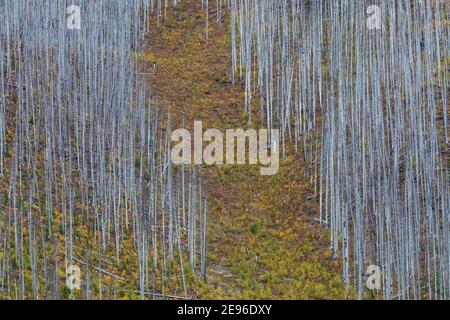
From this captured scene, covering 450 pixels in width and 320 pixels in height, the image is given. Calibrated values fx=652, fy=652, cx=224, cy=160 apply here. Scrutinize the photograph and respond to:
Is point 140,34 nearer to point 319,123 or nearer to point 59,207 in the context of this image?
point 319,123

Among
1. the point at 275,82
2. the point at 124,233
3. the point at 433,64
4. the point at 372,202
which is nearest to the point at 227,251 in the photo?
the point at 124,233

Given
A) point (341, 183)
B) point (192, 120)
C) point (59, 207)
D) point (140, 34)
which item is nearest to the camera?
point (59, 207)

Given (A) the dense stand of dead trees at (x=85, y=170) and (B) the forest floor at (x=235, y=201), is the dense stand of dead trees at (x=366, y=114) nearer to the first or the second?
(B) the forest floor at (x=235, y=201)

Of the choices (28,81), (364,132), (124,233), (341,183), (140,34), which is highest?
(140,34)

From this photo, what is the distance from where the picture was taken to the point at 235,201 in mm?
11711

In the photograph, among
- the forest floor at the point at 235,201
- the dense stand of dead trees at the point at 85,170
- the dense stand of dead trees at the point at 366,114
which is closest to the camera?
the dense stand of dead trees at the point at 85,170

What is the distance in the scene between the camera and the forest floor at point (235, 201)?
33.4 feet

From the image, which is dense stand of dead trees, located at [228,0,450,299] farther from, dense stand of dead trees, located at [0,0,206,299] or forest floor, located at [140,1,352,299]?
dense stand of dead trees, located at [0,0,206,299]

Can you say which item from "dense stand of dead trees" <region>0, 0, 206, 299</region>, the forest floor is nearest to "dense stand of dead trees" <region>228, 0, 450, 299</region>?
the forest floor

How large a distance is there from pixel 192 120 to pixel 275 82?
6.57 ft

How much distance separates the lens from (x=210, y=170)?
40.4 ft

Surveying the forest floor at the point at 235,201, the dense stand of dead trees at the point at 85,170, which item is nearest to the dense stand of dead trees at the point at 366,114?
the forest floor at the point at 235,201

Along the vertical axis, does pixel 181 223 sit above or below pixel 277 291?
above

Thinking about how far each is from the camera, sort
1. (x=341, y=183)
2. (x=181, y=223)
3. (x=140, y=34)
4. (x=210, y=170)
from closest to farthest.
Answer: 1. (x=181, y=223)
2. (x=341, y=183)
3. (x=210, y=170)
4. (x=140, y=34)
